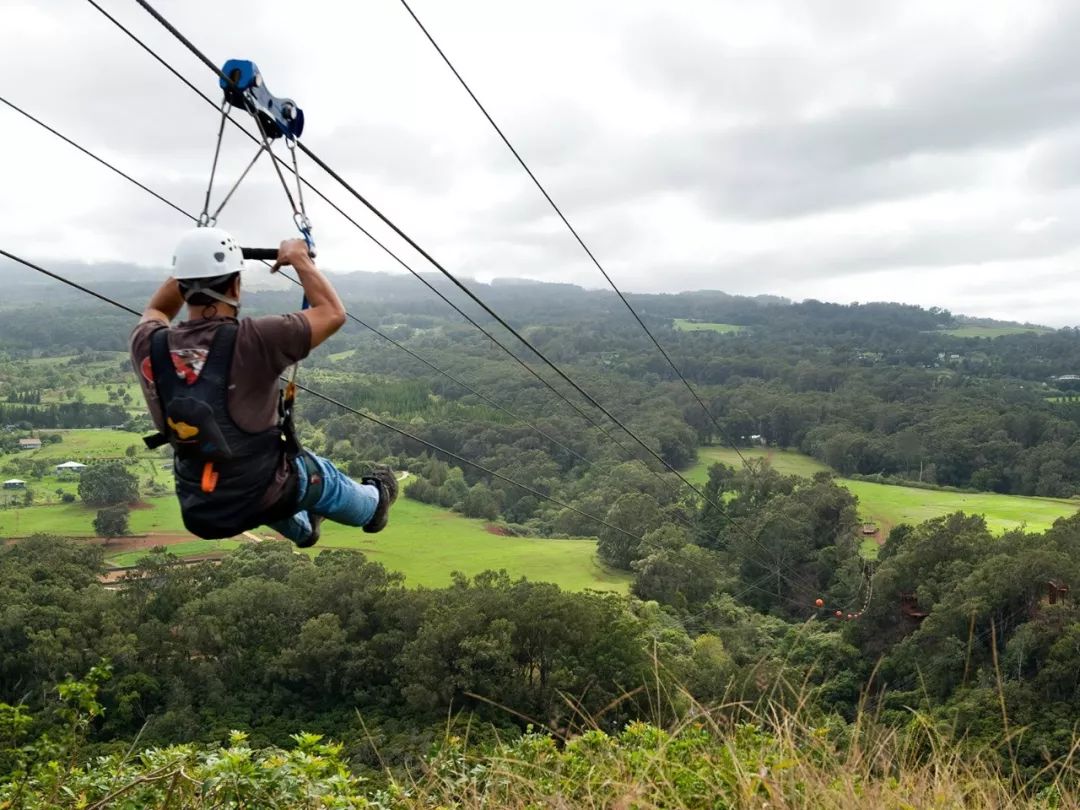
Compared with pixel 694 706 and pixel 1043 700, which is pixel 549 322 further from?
pixel 694 706

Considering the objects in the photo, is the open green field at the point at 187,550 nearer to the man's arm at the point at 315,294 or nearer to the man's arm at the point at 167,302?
the man's arm at the point at 167,302

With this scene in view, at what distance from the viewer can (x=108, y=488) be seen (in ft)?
129

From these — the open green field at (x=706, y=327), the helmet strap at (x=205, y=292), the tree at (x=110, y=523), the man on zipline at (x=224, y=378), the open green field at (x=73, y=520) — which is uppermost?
the open green field at (x=706, y=327)

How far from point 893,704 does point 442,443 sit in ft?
140

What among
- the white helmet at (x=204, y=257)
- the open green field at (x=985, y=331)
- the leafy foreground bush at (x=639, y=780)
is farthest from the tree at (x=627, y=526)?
the open green field at (x=985, y=331)

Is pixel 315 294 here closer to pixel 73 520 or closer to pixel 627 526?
pixel 627 526

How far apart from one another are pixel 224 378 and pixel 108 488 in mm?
42185

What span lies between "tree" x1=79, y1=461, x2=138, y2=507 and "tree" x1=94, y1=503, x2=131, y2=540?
2905 mm

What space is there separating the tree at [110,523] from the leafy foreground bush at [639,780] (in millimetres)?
34413

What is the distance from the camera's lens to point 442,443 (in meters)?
57.7

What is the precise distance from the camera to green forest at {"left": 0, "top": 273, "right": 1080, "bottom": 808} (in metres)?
3.56

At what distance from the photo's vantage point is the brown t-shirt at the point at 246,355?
2.50 meters

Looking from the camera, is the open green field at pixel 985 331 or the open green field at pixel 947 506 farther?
the open green field at pixel 985 331

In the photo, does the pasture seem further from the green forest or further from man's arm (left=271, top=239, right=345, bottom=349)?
man's arm (left=271, top=239, right=345, bottom=349)
